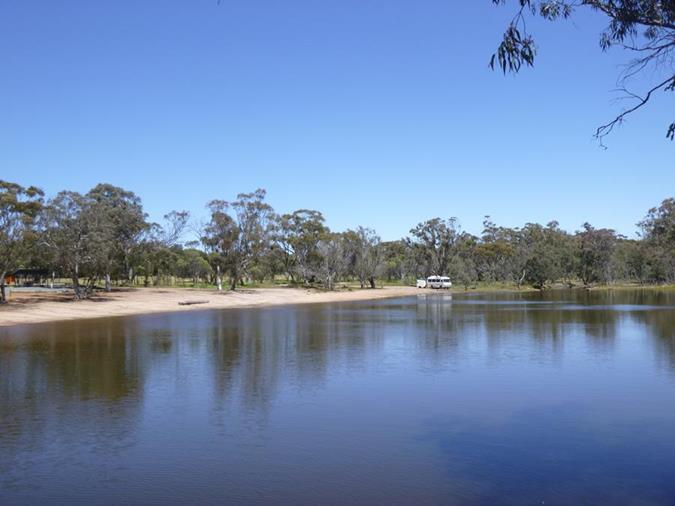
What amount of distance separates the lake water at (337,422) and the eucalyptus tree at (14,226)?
16.8 m

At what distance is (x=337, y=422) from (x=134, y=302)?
142 ft

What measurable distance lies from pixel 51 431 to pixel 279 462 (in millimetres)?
5274

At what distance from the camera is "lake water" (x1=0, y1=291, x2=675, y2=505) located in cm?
1002

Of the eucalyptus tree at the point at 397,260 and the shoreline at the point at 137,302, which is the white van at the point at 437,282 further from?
the shoreline at the point at 137,302

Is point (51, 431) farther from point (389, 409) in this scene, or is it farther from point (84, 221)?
point (84, 221)

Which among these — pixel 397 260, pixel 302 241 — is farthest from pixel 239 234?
pixel 397 260

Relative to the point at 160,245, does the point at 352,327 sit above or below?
below

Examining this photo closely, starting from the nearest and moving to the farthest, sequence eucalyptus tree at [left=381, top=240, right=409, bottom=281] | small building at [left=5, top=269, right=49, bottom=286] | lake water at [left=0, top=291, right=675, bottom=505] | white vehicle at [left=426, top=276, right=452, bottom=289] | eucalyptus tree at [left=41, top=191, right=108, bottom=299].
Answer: lake water at [left=0, top=291, right=675, bottom=505], eucalyptus tree at [left=41, top=191, right=108, bottom=299], small building at [left=5, top=269, right=49, bottom=286], white vehicle at [left=426, top=276, right=452, bottom=289], eucalyptus tree at [left=381, top=240, right=409, bottom=281]

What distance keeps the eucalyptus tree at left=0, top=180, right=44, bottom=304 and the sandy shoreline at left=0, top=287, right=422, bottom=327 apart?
3.26m

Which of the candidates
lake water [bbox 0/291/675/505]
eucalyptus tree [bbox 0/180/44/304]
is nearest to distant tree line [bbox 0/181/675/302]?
eucalyptus tree [bbox 0/180/44/304]

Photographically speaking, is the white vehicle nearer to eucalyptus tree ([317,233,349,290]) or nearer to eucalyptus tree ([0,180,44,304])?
eucalyptus tree ([317,233,349,290])

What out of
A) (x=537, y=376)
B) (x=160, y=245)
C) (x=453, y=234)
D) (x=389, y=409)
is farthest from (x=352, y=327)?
(x=453, y=234)

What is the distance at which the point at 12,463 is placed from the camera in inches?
438

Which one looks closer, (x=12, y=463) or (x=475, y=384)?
(x=12, y=463)
